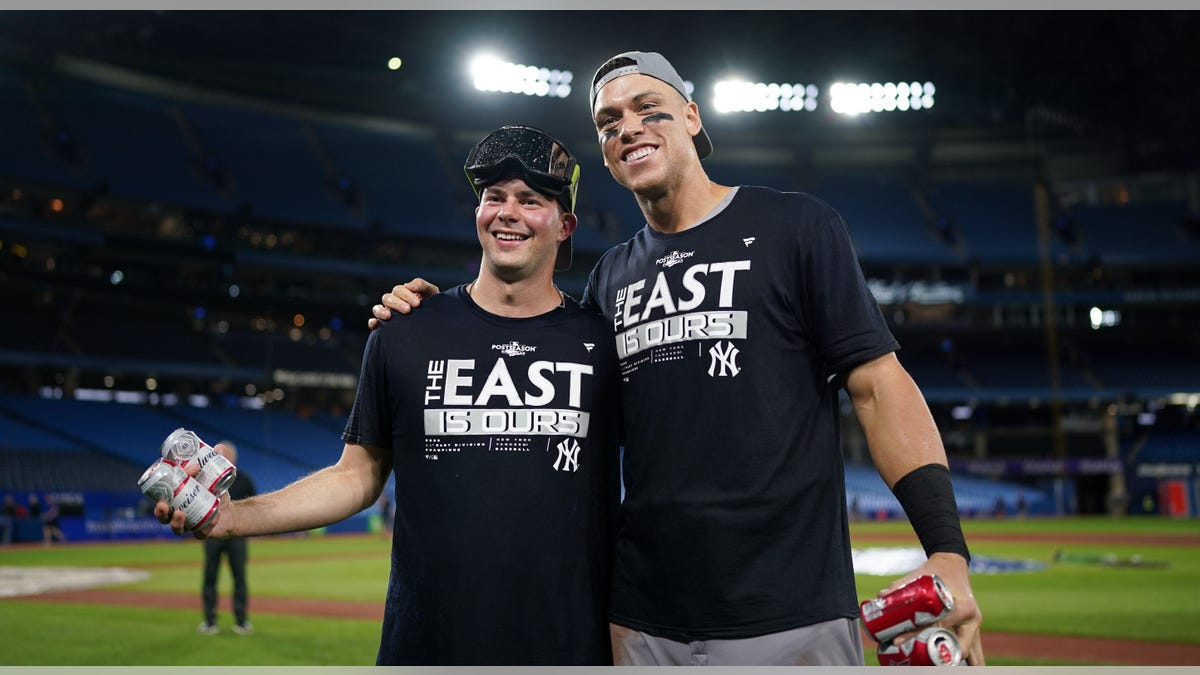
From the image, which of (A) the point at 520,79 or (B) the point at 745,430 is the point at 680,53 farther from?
(B) the point at 745,430

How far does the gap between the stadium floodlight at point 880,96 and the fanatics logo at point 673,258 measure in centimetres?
4418

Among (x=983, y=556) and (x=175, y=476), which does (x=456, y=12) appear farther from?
(x=175, y=476)

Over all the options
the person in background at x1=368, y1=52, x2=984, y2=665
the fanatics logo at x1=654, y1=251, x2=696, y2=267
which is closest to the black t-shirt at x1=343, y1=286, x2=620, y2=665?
the person in background at x1=368, y1=52, x2=984, y2=665

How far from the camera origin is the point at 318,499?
3.87 m

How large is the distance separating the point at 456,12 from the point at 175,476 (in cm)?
3509

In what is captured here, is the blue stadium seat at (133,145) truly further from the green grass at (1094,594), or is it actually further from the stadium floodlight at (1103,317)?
the stadium floodlight at (1103,317)

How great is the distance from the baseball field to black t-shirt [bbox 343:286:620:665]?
189 mm

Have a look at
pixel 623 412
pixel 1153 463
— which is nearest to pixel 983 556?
pixel 623 412

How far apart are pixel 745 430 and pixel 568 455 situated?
71 cm

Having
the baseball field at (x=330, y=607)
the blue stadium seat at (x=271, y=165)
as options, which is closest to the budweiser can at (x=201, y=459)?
the baseball field at (x=330, y=607)

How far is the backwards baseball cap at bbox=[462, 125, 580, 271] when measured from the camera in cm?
393

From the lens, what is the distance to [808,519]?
3.42 metres

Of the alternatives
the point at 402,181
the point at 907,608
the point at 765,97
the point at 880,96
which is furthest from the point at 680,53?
the point at 907,608

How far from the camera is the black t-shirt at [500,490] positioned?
3643 millimetres
